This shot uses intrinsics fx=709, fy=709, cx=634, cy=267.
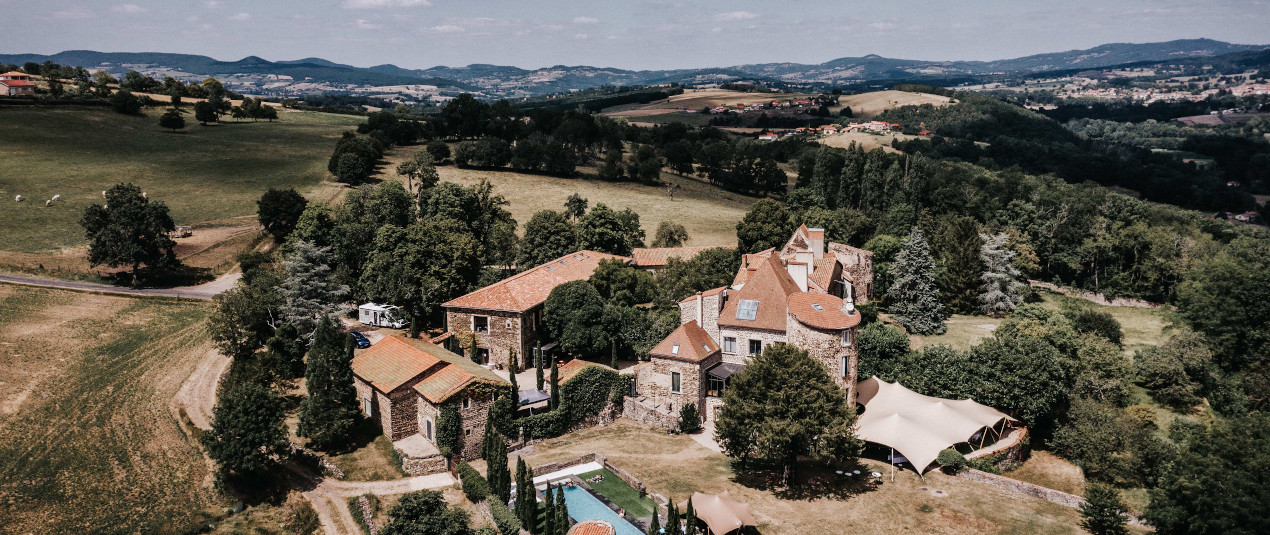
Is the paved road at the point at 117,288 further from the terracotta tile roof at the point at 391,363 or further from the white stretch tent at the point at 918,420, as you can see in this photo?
the white stretch tent at the point at 918,420

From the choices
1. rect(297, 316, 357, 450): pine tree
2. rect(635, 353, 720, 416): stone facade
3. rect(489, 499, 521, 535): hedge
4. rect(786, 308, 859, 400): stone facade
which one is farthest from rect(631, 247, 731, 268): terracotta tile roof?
rect(489, 499, 521, 535): hedge

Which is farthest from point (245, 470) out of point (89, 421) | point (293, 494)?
point (89, 421)

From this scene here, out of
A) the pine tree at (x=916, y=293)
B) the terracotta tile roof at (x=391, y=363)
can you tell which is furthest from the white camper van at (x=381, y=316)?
the pine tree at (x=916, y=293)

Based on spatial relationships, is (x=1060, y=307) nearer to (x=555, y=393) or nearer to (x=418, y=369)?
(x=555, y=393)

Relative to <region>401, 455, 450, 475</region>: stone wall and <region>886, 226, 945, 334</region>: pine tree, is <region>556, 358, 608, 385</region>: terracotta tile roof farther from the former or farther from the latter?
<region>886, 226, 945, 334</region>: pine tree

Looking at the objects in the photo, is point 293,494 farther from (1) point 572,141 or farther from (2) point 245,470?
(1) point 572,141
